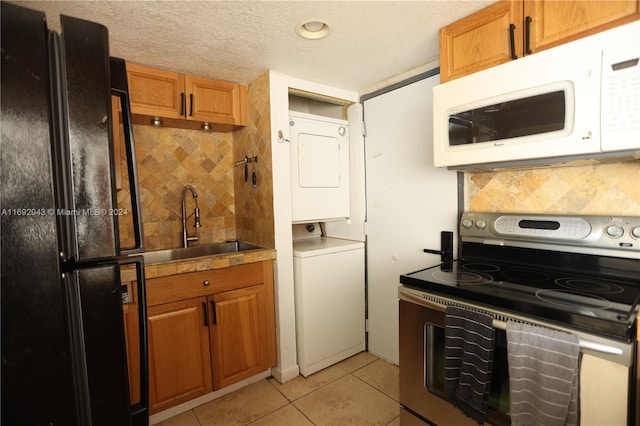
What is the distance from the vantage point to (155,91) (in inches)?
80.4

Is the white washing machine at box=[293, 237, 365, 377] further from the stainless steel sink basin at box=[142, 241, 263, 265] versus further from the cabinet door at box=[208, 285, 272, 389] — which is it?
the stainless steel sink basin at box=[142, 241, 263, 265]

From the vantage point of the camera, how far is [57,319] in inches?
23.1

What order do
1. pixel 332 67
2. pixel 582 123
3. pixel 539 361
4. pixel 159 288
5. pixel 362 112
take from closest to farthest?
pixel 539 361
pixel 582 123
pixel 159 288
pixel 332 67
pixel 362 112

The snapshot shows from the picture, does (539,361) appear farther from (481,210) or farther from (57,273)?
(57,273)

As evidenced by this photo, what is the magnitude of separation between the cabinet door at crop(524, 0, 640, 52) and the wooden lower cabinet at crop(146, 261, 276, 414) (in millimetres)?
1877

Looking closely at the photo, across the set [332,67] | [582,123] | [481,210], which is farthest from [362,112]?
[582,123]

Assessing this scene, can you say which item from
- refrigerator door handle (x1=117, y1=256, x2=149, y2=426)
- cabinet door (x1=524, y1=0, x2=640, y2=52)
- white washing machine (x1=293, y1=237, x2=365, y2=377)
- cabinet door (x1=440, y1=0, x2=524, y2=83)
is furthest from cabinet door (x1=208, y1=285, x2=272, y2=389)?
cabinet door (x1=524, y1=0, x2=640, y2=52)

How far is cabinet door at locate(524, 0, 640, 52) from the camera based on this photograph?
107 centimetres

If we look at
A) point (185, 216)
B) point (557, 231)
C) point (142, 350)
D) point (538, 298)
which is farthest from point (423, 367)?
point (185, 216)

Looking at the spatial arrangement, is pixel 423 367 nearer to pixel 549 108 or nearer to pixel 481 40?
pixel 549 108

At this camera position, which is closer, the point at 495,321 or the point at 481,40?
the point at 495,321

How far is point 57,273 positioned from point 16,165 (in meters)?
0.20

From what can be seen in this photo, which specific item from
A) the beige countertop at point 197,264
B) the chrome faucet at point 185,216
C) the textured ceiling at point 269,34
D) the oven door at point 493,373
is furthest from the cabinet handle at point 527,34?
the chrome faucet at point 185,216

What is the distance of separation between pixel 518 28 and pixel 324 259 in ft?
5.55
